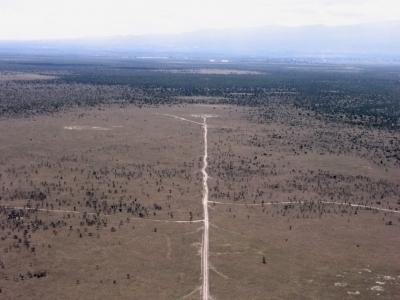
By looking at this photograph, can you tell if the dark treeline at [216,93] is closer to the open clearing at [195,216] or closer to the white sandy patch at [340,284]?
the open clearing at [195,216]

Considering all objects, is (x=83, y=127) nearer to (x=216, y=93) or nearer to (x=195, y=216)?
(x=195, y=216)

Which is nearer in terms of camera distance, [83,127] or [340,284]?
[340,284]

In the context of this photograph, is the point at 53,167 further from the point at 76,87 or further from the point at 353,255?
the point at 76,87

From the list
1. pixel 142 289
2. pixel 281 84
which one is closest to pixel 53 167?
pixel 142 289

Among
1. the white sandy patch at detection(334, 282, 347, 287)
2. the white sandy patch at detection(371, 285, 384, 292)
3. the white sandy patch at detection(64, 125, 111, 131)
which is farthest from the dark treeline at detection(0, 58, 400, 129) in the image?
the white sandy patch at detection(334, 282, 347, 287)

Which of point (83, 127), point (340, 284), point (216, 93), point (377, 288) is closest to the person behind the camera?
point (377, 288)

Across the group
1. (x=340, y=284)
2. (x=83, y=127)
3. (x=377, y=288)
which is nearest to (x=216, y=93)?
(x=83, y=127)

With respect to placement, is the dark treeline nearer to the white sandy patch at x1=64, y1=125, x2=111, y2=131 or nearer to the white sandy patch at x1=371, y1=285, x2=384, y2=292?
the white sandy patch at x1=64, y1=125, x2=111, y2=131

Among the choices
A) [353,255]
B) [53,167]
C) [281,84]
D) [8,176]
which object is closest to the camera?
[353,255]
